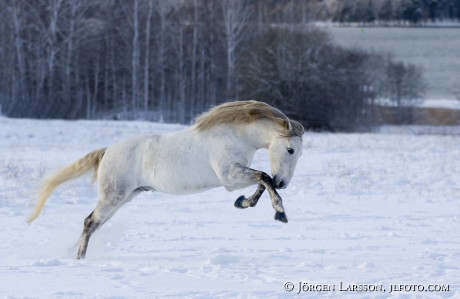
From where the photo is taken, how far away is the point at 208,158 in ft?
23.4

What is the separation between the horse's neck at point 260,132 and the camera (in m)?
7.04

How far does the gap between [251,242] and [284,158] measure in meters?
1.37

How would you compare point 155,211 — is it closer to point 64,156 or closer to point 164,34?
point 64,156

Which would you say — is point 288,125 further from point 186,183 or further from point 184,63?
point 184,63

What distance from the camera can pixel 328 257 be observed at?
6.98 meters

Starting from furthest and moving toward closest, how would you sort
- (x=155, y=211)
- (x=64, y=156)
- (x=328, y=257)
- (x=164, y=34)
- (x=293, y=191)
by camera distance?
(x=164, y=34) < (x=64, y=156) < (x=293, y=191) < (x=155, y=211) < (x=328, y=257)

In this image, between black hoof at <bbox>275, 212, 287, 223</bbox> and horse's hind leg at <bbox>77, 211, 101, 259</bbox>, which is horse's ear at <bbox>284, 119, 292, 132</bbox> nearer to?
black hoof at <bbox>275, 212, 287, 223</bbox>

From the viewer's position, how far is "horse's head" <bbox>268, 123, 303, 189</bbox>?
22.6 feet

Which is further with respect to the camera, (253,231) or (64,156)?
(64,156)

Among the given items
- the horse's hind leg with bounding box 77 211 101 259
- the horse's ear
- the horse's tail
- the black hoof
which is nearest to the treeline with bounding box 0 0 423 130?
the horse's tail

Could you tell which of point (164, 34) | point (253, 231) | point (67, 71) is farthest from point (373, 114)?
point (253, 231)

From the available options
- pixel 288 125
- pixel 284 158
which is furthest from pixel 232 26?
pixel 284 158

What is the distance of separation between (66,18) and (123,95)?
4.92 m

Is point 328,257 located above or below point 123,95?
above
